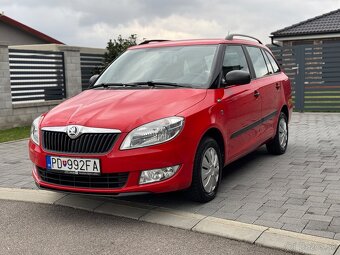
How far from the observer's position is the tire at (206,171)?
14.8ft

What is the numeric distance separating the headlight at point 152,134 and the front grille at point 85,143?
0.15 metres

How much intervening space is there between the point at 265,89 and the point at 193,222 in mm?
2839

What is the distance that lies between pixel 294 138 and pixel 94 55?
8224 millimetres

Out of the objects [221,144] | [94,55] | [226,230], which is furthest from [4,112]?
[226,230]

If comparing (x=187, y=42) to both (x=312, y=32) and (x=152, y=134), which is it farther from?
(x=312, y=32)

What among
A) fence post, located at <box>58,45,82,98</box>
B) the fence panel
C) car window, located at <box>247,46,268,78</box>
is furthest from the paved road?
the fence panel

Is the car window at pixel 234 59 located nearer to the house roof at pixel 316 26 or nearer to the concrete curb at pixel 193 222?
the concrete curb at pixel 193 222

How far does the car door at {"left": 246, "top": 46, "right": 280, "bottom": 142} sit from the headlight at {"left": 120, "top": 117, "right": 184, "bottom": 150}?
230cm

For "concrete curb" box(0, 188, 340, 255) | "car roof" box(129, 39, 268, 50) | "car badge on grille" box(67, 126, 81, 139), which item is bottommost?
"concrete curb" box(0, 188, 340, 255)

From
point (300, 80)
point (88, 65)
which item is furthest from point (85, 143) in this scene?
point (300, 80)

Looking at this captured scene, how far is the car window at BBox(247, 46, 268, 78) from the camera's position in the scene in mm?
6371

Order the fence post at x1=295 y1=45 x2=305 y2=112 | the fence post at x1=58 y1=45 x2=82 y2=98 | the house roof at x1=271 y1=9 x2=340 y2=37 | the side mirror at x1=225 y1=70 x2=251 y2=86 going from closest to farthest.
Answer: the side mirror at x1=225 y1=70 x2=251 y2=86
the fence post at x1=58 y1=45 x2=82 y2=98
the fence post at x1=295 y1=45 x2=305 y2=112
the house roof at x1=271 y1=9 x2=340 y2=37

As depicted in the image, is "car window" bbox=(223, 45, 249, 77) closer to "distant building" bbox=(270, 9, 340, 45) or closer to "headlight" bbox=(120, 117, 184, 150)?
"headlight" bbox=(120, 117, 184, 150)

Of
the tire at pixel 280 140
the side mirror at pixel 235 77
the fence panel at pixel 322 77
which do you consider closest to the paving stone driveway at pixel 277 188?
the tire at pixel 280 140
